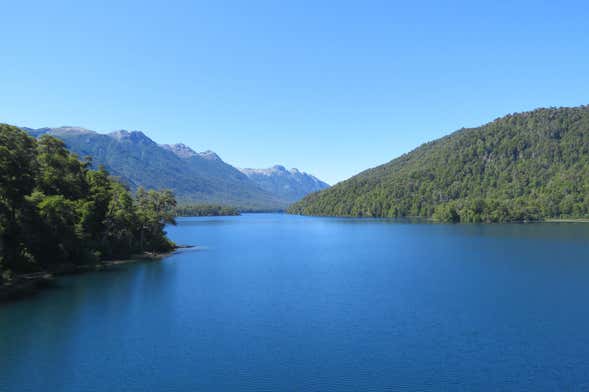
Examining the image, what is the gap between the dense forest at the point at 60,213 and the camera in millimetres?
61469

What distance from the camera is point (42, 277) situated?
66.4 m

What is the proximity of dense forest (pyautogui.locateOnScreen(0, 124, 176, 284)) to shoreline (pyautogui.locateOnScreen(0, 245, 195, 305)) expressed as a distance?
101 centimetres

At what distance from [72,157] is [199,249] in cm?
3946

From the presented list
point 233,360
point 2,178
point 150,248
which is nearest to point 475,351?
point 233,360

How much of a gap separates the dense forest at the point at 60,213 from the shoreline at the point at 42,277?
1009 millimetres

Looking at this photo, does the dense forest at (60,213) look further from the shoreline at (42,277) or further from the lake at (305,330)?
the lake at (305,330)

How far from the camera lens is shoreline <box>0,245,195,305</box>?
54.9 m

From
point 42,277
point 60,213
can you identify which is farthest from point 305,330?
point 60,213

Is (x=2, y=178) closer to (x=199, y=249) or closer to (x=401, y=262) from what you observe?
(x=199, y=249)

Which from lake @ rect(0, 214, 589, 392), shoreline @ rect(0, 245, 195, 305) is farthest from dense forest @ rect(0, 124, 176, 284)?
lake @ rect(0, 214, 589, 392)

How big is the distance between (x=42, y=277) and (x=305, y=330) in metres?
47.2

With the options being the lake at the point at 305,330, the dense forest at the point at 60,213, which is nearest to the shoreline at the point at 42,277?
the dense forest at the point at 60,213

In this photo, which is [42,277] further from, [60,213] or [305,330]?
[305,330]

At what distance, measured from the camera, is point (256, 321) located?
146ft
